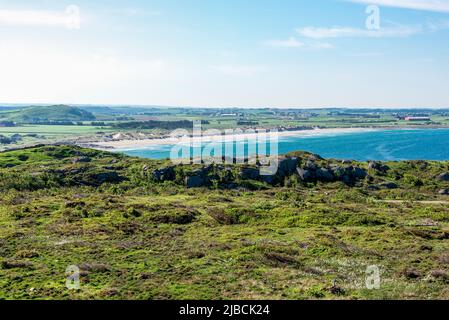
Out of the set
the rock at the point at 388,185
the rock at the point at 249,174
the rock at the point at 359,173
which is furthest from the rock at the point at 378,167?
the rock at the point at 249,174

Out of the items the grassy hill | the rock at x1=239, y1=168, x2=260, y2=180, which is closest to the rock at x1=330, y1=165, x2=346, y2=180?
the grassy hill

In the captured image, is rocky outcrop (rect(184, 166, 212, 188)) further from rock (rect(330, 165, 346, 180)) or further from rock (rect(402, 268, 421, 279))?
rock (rect(402, 268, 421, 279))

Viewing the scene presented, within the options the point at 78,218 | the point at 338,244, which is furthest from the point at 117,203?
the point at 338,244

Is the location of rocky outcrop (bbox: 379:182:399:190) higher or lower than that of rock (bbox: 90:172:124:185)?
lower

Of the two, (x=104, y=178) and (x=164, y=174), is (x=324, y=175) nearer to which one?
(x=164, y=174)

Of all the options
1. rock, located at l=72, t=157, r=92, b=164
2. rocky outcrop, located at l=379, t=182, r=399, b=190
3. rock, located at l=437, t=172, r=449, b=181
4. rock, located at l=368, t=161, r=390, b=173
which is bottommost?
rocky outcrop, located at l=379, t=182, r=399, b=190

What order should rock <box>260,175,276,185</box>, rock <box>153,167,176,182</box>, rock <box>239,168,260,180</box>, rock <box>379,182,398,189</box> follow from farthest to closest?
rock <box>260,175,276,185</box> → rock <box>239,168,260,180</box> → rock <box>379,182,398,189</box> → rock <box>153,167,176,182</box>

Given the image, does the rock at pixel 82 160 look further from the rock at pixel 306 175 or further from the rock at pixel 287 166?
the rock at pixel 306 175

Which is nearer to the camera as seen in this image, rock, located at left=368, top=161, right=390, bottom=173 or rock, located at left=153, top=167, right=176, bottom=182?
rock, located at left=153, top=167, right=176, bottom=182
